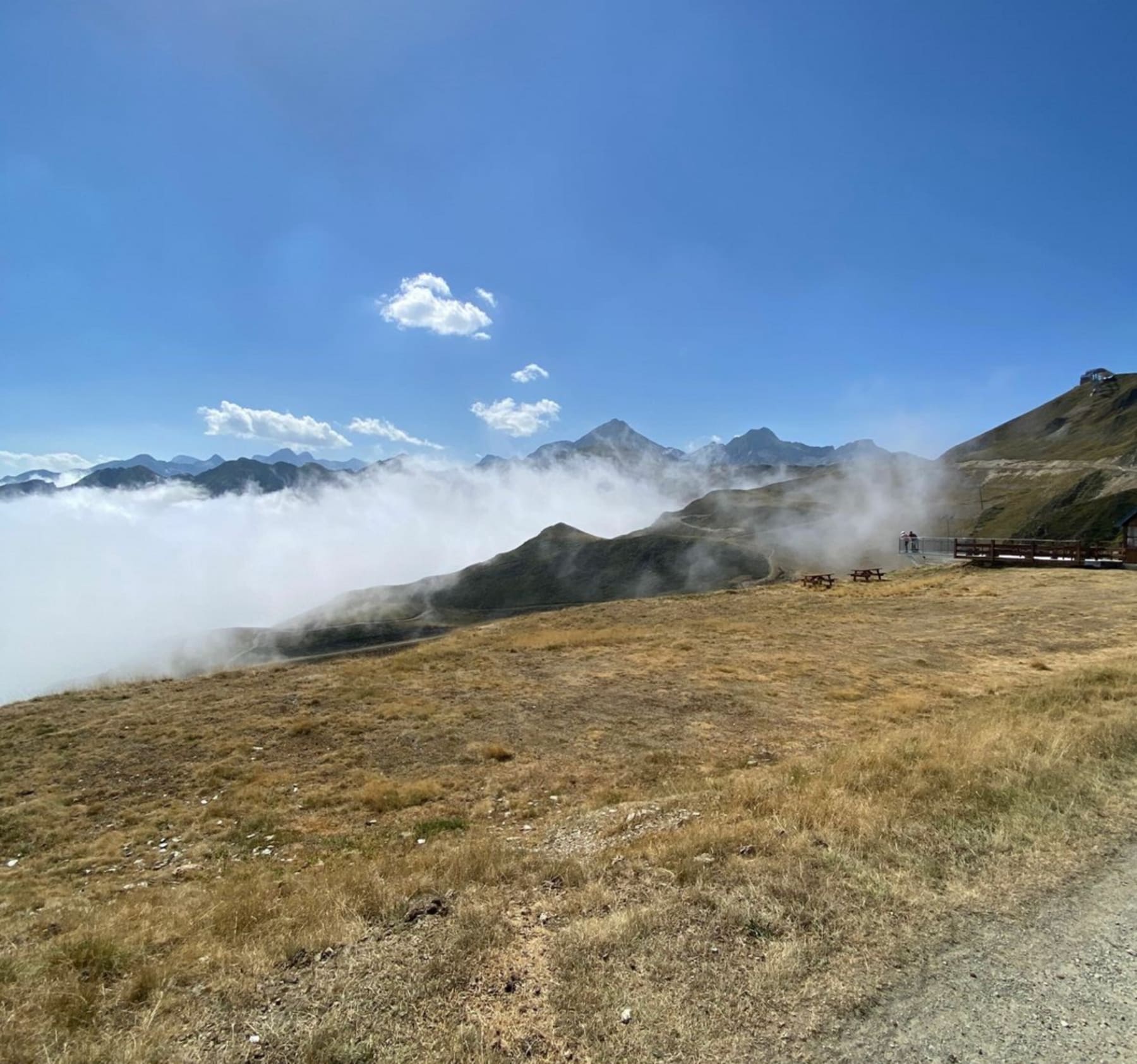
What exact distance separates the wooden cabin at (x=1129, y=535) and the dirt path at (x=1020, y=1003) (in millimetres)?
56464

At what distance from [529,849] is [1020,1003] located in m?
6.73

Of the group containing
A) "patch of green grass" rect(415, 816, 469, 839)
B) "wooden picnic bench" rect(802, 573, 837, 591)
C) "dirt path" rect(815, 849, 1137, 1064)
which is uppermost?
"wooden picnic bench" rect(802, 573, 837, 591)

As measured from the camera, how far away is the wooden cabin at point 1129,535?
155 ft

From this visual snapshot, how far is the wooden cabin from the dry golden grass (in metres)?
33.1

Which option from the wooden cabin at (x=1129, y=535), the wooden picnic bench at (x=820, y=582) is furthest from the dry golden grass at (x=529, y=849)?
the wooden cabin at (x=1129, y=535)

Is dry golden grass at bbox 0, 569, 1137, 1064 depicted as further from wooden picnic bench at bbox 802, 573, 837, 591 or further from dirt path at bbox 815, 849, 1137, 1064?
wooden picnic bench at bbox 802, 573, 837, 591

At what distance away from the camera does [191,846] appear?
11.6 meters

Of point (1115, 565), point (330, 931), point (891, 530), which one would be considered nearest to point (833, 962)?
point (330, 931)

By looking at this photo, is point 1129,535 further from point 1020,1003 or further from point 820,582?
point 1020,1003

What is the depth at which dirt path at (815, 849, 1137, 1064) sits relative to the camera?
4.52m

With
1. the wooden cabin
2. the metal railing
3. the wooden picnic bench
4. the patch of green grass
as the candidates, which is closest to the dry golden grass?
the patch of green grass

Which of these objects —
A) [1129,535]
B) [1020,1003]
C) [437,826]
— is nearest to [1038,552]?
[1129,535]

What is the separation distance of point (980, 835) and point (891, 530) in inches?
7034

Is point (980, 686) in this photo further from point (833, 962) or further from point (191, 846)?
point (191, 846)
